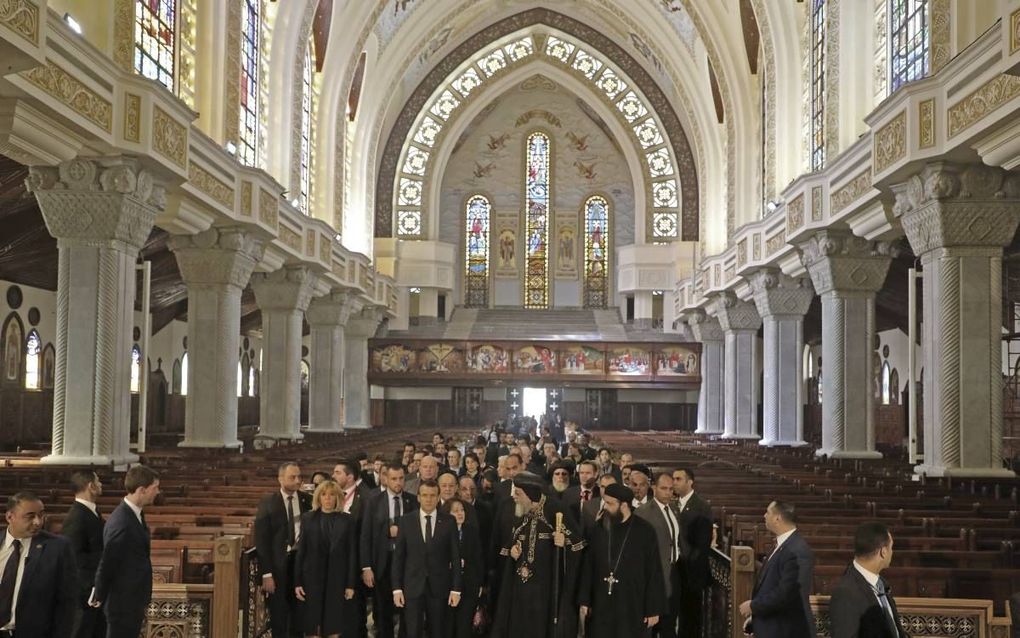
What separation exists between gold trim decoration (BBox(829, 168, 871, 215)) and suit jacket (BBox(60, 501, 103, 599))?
1234cm

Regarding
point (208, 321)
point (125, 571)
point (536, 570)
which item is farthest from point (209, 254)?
point (125, 571)

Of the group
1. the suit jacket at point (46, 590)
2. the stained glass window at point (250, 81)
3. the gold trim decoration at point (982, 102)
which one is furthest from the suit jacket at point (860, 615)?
the stained glass window at point (250, 81)

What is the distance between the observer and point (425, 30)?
3659 cm

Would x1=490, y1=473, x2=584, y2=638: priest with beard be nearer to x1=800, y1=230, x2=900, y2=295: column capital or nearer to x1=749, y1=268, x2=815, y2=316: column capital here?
x1=800, y1=230, x2=900, y2=295: column capital

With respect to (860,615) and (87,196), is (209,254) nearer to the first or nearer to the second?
(87,196)

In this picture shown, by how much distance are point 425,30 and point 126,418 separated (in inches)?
970

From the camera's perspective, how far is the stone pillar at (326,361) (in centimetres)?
3022

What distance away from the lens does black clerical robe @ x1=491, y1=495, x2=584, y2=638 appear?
25.0 feet

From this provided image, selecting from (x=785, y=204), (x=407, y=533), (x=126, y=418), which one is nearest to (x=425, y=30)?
(x=785, y=204)

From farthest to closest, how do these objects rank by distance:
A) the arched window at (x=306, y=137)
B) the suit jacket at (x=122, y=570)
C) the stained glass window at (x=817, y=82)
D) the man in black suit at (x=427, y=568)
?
1. the arched window at (x=306, y=137)
2. the stained glass window at (x=817, y=82)
3. the man in black suit at (x=427, y=568)
4. the suit jacket at (x=122, y=570)

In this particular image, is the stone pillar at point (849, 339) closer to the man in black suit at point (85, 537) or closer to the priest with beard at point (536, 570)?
the priest with beard at point (536, 570)

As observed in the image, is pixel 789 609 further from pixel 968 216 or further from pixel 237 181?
pixel 237 181

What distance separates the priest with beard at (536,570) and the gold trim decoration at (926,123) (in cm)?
799

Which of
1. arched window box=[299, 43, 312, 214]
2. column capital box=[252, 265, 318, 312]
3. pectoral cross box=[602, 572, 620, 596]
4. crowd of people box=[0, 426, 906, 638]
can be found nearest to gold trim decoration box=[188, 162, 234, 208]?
column capital box=[252, 265, 318, 312]
